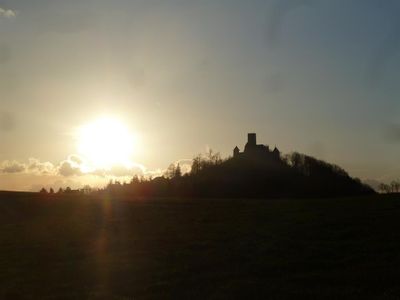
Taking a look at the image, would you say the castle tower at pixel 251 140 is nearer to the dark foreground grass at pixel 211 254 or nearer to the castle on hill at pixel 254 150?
the castle on hill at pixel 254 150

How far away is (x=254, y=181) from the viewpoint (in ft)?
449

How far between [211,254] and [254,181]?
112113 millimetres

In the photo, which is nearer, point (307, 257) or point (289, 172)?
point (307, 257)

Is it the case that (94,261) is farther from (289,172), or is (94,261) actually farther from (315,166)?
(315,166)

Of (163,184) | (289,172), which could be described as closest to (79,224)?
(163,184)

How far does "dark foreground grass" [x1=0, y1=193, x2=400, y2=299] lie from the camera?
755 inches

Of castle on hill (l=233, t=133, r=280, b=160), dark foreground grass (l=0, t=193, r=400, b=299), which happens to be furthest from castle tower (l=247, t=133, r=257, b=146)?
dark foreground grass (l=0, t=193, r=400, b=299)

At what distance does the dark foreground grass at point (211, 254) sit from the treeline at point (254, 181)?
58107 millimetres

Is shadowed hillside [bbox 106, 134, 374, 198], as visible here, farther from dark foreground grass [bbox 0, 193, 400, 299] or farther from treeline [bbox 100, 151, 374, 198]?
dark foreground grass [bbox 0, 193, 400, 299]

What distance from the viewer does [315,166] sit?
531ft

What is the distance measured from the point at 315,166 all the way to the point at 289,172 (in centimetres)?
1632

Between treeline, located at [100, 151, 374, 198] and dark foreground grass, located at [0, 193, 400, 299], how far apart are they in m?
58.1

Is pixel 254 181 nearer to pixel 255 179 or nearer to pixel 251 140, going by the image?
pixel 255 179

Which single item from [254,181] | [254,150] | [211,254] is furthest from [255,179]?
[211,254]
